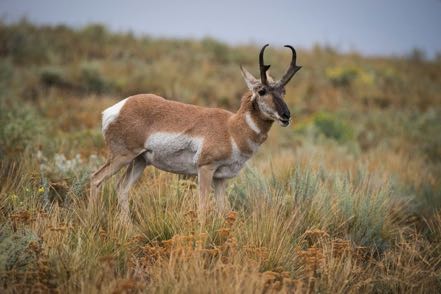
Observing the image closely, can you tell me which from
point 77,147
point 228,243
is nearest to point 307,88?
point 77,147

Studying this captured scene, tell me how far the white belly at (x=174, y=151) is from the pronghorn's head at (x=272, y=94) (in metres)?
0.86

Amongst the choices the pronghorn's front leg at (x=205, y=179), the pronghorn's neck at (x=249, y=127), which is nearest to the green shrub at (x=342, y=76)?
the pronghorn's neck at (x=249, y=127)

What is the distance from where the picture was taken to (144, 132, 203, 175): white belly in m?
6.33

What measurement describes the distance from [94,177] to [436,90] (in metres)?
19.1

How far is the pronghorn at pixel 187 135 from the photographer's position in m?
6.25

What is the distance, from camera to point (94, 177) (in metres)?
6.47

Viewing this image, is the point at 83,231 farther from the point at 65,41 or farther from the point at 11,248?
the point at 65,41

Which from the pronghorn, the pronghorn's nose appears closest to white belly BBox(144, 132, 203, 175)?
the pronghorn

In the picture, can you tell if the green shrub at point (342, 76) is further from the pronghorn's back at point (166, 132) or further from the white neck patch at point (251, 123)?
the pronghorn's back at point (166, 132)

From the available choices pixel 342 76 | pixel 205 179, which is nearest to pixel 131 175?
pixel 205 179

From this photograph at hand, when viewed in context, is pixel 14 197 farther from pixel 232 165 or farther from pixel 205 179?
pixel 232 165

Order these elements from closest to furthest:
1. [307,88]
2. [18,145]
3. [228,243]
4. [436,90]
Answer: [228,243] → [18,145] → [307,88] → [436,90]

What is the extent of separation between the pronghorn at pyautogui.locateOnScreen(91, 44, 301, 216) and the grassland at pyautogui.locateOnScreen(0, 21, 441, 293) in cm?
43

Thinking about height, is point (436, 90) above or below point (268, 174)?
above
